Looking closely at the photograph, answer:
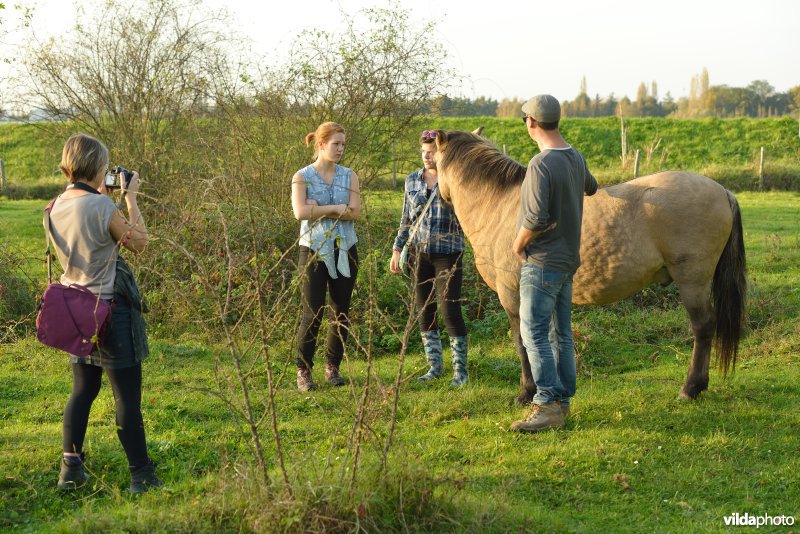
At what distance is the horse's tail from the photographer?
5484mm

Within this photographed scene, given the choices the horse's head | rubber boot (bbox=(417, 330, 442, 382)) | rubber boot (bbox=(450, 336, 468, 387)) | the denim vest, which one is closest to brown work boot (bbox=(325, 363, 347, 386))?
rubber boot (bbox=(417, 330, 442, 382))

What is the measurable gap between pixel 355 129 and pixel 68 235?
21.5 ft

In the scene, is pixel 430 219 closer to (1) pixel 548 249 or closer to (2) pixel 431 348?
(2) pixel 431 348

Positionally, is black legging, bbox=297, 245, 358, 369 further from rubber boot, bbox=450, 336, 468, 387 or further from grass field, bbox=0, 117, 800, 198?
grass field, bbox=0, 117, 800, 198

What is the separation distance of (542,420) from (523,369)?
0.72 m

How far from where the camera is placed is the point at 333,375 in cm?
618

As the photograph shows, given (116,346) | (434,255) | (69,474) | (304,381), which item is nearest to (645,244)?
(434,255)

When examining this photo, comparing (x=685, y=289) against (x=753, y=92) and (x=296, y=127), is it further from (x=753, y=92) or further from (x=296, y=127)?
(x=753, y=92)

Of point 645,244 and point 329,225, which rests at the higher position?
point 329,225

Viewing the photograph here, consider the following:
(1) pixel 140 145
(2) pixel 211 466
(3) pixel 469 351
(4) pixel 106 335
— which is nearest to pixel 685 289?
(3) pixel 469 351

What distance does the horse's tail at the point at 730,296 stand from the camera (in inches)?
216

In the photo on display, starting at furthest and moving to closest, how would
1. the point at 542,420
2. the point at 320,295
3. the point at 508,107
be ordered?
the point at 508,107 → the point at 320,295 → the point at 542,420

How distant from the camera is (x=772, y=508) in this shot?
381cm

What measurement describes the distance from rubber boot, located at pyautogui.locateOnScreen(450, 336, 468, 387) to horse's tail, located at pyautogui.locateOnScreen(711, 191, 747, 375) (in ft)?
6.52
